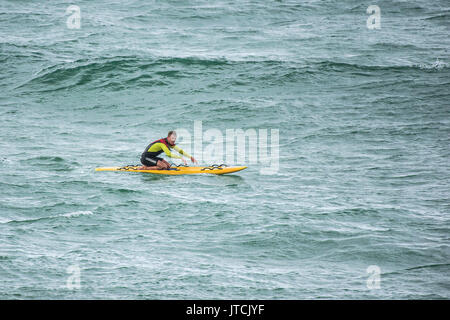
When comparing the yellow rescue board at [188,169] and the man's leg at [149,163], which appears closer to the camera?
the yellow rescue board at [188,169]

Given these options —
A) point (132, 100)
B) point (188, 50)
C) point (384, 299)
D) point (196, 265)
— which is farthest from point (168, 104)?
point (384, 299)

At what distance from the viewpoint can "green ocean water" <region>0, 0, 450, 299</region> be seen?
1238 centimetres

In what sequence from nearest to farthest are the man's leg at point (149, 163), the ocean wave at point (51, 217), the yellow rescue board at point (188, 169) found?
the ocean wave at point (51, 217) < the yellow rescue board at point (188, 169) < the man's leg at point (149, 163)

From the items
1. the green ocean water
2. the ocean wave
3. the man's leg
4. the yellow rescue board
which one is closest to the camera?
the green ocean water

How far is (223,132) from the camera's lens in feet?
79.4

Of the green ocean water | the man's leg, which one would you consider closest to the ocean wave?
the green ocean water

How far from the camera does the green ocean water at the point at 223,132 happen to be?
40.6 feet

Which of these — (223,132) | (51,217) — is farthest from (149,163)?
(223,132)

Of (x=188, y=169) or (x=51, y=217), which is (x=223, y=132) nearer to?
(x=188, y=169)

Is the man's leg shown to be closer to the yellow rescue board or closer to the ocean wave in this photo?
the yellow rescue board

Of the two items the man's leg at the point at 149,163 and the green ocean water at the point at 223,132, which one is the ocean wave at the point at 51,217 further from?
the man's leg at the point at 149,163

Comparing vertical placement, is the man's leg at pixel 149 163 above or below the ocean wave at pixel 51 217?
above

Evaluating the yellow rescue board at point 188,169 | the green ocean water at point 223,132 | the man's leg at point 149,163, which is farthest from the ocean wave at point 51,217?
the man's leg at point 149,163

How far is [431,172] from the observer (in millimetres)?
18891
